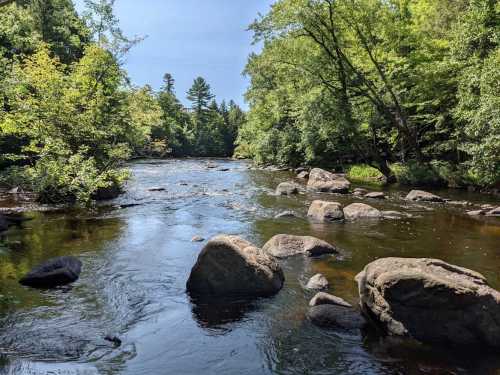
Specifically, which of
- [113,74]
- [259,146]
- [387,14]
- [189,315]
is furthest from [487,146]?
[259,146]

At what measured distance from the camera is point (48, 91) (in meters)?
19.6

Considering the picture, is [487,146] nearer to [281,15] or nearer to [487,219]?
[487,219]

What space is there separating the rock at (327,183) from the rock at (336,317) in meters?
17.7

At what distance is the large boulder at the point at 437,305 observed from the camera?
22.4 ft

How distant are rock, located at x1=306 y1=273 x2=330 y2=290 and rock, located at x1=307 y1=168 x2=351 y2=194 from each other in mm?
16067

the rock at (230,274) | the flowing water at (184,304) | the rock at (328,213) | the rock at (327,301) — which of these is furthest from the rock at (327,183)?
the rock at (327,301)

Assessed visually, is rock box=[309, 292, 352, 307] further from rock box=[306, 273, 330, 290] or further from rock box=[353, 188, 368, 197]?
rock box=[353, 188, 368, 197]

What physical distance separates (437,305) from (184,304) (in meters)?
4.87

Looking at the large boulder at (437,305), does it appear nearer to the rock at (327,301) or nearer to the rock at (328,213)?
the rock at (327,301)

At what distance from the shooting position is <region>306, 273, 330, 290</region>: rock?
9.30 meters

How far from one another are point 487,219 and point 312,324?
12.9 m

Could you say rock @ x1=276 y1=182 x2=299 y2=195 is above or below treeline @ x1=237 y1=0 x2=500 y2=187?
below

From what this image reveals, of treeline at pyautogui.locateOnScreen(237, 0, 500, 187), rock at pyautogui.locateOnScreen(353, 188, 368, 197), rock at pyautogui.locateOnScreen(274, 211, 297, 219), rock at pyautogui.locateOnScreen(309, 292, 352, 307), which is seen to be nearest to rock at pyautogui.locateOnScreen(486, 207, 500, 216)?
treeline at pyautogui.locateOnScreen(237, 0, 500, 187)

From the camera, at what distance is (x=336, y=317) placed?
761 centimetres
